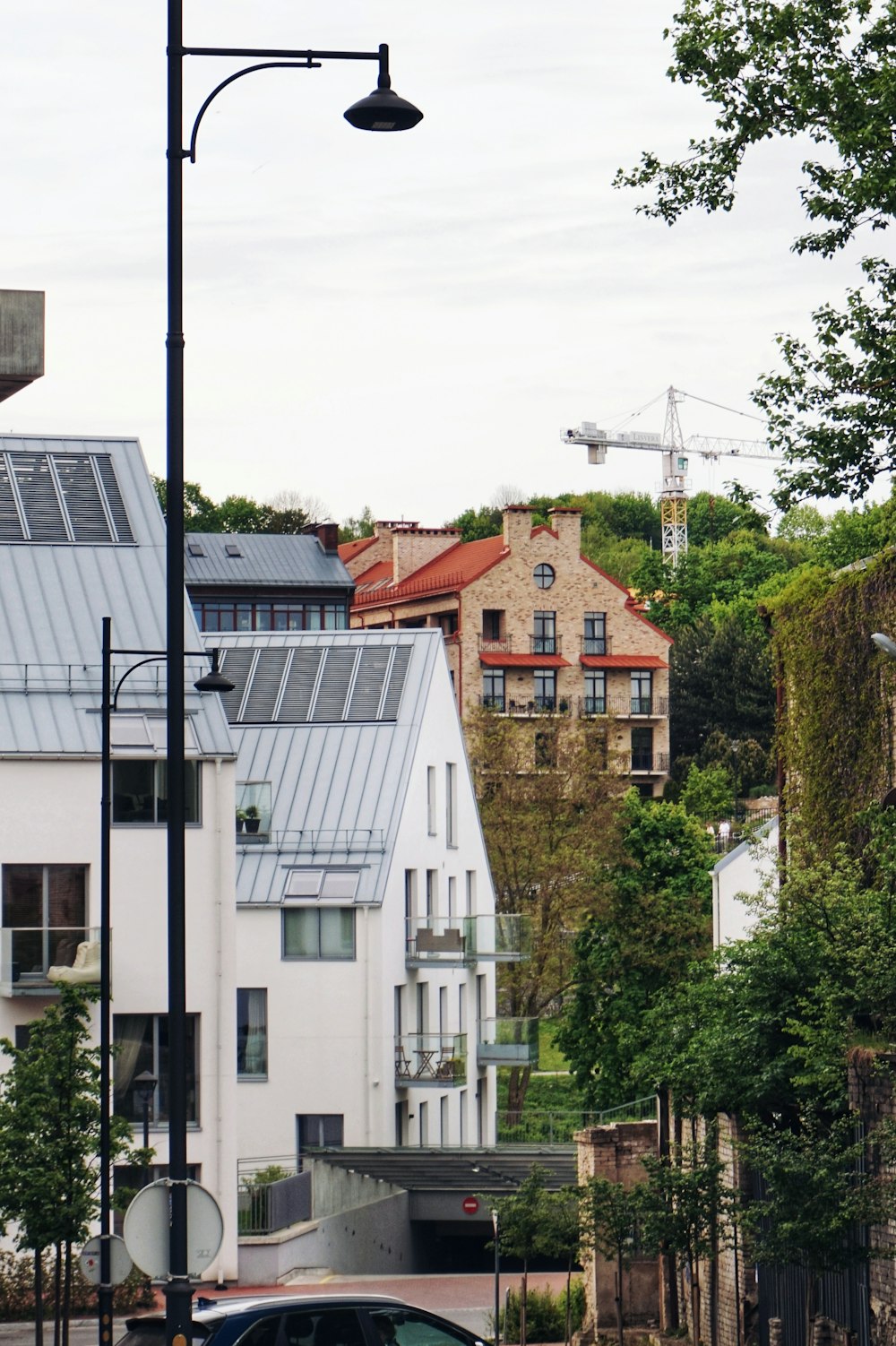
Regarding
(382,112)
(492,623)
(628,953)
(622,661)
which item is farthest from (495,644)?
(382,112)

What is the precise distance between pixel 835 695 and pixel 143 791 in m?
12.8

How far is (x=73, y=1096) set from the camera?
2702 centimetres

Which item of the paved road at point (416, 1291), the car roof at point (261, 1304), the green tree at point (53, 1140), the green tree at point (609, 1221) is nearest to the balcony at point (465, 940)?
the paved road at point (416, 1291)

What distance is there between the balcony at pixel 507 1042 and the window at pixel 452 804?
4.80 metres

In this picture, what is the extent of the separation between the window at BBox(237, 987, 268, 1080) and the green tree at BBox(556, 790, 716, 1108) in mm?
8587

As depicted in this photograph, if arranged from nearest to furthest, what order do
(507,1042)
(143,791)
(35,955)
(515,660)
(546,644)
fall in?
1. (35,955)
2. (143,791)
3. (507,1042)
4. (515,660)
5. (546,644)

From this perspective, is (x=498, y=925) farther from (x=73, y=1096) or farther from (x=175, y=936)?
(x=175, y=936)

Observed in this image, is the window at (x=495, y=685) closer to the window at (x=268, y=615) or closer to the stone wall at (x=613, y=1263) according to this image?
the window at (x=268, y=615)

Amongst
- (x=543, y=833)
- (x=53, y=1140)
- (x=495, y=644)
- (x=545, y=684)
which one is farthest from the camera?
(x=545, y=684)

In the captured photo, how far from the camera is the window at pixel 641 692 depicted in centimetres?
10325

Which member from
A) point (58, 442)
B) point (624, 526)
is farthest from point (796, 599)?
point (624, 526)

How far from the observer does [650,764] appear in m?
103

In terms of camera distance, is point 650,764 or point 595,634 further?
point 650,764

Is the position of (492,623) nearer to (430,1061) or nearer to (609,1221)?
(430,1061)
